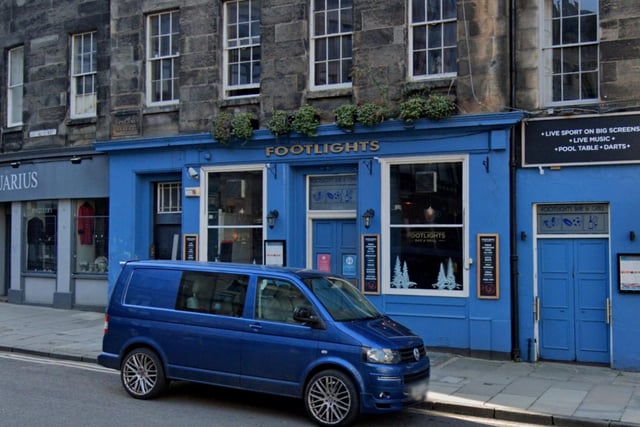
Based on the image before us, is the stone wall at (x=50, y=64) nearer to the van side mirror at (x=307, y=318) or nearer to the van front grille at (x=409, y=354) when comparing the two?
the van side mirror at (x=307, y=318)

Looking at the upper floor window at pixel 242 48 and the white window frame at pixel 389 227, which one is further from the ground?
the upper floor window at pixel 242 48

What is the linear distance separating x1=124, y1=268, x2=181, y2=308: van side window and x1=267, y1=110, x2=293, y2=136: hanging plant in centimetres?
538

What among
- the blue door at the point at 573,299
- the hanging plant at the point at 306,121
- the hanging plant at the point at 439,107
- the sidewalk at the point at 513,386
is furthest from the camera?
the hanging plant at the point at 306,121

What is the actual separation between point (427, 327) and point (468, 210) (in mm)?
2287

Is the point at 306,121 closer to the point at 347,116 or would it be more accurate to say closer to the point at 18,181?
the point at 347,116

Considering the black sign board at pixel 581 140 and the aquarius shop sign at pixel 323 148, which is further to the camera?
the aquarius shop sign at pixel 323 148

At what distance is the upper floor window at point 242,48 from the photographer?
15.0 metres

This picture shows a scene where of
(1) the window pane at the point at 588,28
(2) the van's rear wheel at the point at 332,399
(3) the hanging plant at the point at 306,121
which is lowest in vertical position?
(2) the van's rear wheel at the point at 332,399

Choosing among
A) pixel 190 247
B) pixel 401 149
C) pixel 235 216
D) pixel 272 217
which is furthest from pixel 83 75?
pixel 401 149

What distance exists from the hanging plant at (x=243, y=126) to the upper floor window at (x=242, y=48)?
78cm

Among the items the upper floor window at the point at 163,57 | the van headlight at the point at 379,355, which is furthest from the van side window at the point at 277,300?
the upper floor window at the point at 163,57

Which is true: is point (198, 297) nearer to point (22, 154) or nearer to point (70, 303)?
point (70, 303)

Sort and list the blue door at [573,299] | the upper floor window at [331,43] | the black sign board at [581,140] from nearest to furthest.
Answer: the black sign board at [581,140] → the blue door at [573,299] → the upper floor window at [331,43]

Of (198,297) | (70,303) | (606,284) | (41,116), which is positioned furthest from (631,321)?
(41,116)
